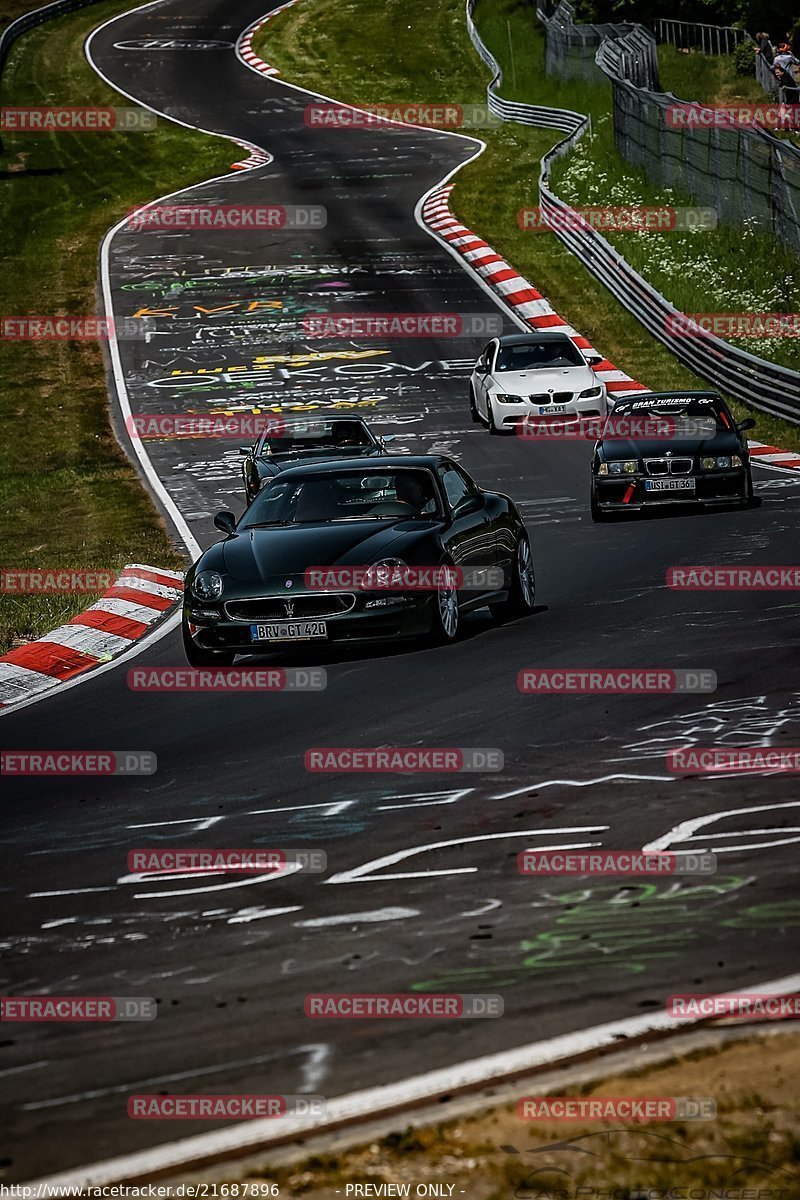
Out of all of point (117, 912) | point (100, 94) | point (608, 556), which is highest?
point (100, 94)

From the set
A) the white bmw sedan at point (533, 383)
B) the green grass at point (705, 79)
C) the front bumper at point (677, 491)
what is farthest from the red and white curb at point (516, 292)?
the green grass at point (705, 79)

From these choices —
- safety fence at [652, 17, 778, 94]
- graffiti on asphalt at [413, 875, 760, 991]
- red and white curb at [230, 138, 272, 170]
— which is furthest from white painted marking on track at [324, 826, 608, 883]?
red and white curb at [230, 138, 272, 170]

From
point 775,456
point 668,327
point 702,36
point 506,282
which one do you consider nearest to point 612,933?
point 775,456

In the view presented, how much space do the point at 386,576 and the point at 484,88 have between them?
1959 inches

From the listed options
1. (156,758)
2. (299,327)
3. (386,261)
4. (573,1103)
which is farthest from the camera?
(386,261)

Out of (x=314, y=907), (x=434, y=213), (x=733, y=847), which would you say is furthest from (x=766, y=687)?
(x=434, y=213)

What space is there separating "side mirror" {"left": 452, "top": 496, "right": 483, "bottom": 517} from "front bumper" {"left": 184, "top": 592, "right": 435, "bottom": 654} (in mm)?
1243

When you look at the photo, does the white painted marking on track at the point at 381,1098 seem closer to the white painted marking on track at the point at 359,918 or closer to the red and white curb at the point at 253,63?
the white painted marking on track at the point at 359,918

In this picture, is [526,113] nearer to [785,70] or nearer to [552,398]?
[785,70]

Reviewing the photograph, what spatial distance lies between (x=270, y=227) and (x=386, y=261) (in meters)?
5.97

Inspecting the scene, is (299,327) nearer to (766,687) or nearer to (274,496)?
(274,496)

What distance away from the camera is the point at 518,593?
13.7 m

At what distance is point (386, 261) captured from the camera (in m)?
39.0

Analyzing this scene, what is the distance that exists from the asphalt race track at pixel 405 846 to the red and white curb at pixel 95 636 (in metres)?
0.44
